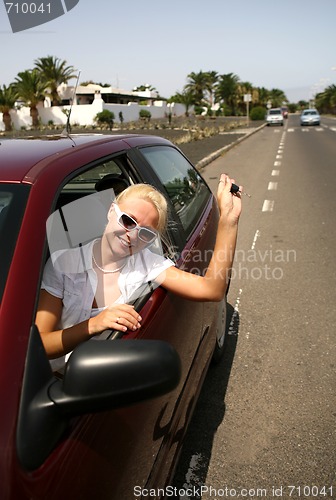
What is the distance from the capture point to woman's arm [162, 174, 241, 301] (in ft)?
5.76

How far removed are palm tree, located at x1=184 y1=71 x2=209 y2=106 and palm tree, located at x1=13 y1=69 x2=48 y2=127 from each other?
3552 cm

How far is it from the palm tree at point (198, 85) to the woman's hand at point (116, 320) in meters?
80.4

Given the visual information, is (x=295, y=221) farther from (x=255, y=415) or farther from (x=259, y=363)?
(x=255, y=415)

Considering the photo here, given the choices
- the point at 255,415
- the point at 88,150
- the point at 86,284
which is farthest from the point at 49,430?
the point at 255,415

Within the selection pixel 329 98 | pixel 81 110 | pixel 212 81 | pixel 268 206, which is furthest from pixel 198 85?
pixel 268 206

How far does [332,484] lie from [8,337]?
191cm

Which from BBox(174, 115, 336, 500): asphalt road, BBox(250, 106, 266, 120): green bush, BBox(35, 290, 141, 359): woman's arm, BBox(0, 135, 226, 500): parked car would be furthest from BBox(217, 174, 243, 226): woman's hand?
BBox(250, 106, 266, 120): green bush

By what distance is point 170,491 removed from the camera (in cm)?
211

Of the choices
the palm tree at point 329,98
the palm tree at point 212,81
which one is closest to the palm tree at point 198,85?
the palm tree at point 212,81

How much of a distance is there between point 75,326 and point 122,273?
332 mm

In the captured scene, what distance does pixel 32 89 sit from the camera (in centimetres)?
4697

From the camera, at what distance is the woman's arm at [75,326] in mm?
1519

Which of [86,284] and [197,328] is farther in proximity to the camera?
[197,328]

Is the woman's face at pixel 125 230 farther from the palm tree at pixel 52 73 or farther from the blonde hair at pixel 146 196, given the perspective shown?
the palm tree at pixel 52 73
